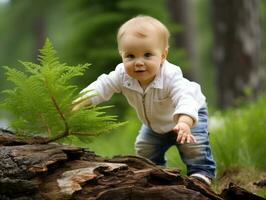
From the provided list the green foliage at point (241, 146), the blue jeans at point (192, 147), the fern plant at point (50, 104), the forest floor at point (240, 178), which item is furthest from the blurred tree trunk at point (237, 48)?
the fern plant at point (50, 104)

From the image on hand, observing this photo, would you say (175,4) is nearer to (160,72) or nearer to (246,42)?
(246,42)

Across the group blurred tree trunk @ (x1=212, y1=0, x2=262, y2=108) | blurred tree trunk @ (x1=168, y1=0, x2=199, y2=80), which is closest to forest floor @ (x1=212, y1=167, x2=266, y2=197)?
blurred tree trunk @ (x1=212, y1=0, x2=262, y2=108)

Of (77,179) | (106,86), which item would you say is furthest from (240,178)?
(77,179)

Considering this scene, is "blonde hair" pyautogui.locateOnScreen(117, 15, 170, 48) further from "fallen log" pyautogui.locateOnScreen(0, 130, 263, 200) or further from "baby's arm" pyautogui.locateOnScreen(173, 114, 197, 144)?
"fallen log" pyautogui.locateOnScreen(0, 130, 263, 200)

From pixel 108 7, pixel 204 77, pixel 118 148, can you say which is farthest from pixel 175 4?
pixel 204 77

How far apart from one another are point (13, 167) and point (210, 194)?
1027mm

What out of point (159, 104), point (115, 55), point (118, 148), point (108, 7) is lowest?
point (118, 148)

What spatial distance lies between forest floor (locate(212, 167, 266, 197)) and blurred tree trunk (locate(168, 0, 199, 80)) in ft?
34.2

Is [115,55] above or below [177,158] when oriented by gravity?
above

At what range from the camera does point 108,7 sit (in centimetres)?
1234

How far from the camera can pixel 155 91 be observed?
12.6 ft

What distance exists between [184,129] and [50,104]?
0.73 meters

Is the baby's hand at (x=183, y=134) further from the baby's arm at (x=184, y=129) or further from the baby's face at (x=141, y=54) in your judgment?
the baby's face at (x=141, y=54)

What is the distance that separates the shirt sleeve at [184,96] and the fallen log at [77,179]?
38cm
